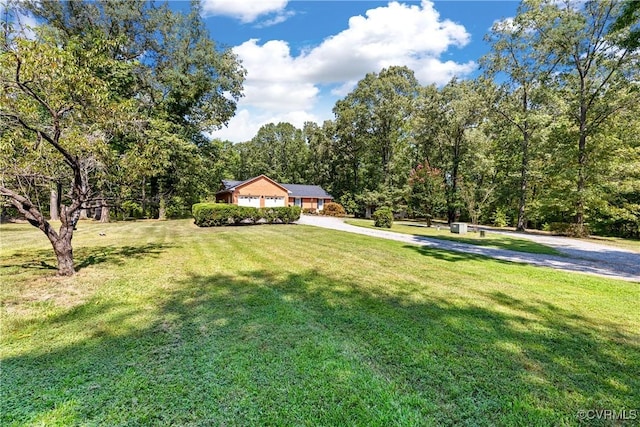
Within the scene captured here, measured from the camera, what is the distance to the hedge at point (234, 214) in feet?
56.2

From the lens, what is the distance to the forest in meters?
5.88

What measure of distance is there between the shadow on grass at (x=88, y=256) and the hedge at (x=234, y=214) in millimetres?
7172

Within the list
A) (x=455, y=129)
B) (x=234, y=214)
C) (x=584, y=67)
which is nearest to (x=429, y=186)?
(x=455, y=129)

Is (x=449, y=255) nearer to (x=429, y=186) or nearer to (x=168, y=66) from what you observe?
(x=429, y=186)

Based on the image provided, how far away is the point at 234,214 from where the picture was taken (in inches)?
712

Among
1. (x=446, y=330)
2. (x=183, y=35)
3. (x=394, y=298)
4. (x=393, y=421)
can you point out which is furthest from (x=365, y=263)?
(x=183, y=35)

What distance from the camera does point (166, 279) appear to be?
6.13m

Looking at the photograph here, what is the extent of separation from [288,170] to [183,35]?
101ft

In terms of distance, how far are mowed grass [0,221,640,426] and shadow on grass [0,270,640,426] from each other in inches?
0.6

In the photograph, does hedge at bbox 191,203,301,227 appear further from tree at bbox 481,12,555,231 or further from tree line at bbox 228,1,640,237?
tree at bbox 481,12,555,231

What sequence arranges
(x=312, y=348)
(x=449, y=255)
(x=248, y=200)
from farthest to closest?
1. (x=248, y=200)
2. (x=449, y=255)
3. (x=312, y=348)

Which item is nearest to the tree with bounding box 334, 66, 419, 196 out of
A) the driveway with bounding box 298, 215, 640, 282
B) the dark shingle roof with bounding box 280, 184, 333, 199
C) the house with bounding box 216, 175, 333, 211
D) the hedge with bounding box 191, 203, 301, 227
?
the dark shingle roof with bounding box 280, 184, 333, 199

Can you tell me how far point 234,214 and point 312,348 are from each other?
15709mm

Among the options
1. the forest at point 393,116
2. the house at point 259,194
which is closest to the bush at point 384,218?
the forest at point 393,116
